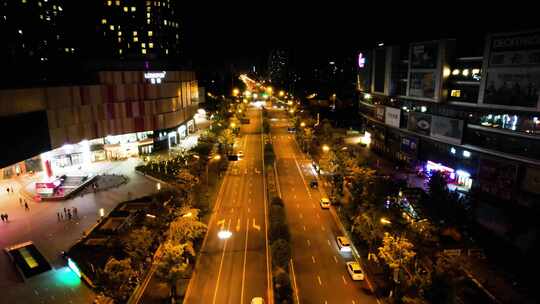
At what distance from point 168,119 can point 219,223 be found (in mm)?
42196

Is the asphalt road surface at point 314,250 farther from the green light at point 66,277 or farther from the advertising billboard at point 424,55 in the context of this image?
the advertising billboard at point 424,55

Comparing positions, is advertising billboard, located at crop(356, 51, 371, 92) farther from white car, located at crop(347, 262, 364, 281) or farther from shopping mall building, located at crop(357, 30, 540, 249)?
white car, located at crop(347, 262, 364, 281)

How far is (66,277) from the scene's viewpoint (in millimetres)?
32719

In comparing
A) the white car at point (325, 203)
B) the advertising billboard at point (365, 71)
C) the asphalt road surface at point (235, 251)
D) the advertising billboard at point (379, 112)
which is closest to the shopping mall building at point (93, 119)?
the asphalt road surface at point (235, 251)

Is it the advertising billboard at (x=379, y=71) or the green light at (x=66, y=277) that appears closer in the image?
the green light at (x=66, y=277)

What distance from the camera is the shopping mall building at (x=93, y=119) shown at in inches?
1818

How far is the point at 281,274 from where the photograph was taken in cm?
2988

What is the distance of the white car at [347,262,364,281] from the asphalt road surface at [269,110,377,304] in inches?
13.9

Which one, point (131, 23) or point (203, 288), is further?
point (131, 23)

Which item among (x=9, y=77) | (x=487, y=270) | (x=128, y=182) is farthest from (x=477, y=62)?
(x=9, y=77)

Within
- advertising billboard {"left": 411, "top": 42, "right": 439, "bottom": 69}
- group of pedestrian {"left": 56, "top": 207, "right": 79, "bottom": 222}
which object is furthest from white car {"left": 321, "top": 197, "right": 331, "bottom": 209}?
group of pedestrian {"left": 56, "top": 207, "right": 79, "bottom": 222}

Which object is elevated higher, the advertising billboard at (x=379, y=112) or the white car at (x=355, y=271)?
the advertising billboard at (x=379, y=112)

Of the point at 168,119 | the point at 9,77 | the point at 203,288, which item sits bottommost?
the point at 203,288

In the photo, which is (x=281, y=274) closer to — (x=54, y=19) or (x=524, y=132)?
(x=524, y=132)
